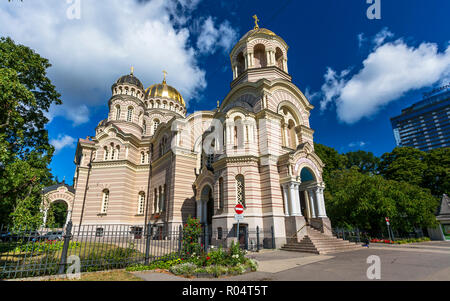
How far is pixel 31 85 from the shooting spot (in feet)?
43.4

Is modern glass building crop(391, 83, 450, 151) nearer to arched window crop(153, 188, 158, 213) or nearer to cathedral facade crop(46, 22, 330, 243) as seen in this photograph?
cathedral facade crop(46, 22, 330, 243)

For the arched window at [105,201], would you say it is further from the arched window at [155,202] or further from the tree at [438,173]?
the tree at [438,173]

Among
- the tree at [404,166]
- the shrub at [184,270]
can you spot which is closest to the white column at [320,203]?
the shrub at [184,270]

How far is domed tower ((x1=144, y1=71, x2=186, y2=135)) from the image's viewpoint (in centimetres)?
3547

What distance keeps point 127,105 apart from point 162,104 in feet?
23.0

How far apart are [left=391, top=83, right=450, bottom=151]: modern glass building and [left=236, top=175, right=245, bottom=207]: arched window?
125 meters

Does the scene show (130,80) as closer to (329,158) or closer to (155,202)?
(155,202)

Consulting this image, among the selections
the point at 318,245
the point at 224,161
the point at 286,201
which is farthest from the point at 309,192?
the point at 224,161

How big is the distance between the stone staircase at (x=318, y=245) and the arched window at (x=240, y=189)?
425cm

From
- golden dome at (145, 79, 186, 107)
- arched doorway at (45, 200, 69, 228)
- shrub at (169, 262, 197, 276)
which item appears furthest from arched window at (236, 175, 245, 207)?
golden dome at (145, 79, 186, 107)

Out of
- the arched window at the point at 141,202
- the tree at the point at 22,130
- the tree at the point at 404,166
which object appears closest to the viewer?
the tree at the point at 22,130

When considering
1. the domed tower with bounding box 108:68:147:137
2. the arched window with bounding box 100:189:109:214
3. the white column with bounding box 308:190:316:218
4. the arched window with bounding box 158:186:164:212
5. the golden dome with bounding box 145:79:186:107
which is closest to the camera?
the white column with bounding box 308:190:316:218

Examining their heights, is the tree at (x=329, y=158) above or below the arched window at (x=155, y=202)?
above

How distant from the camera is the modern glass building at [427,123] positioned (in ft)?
327
